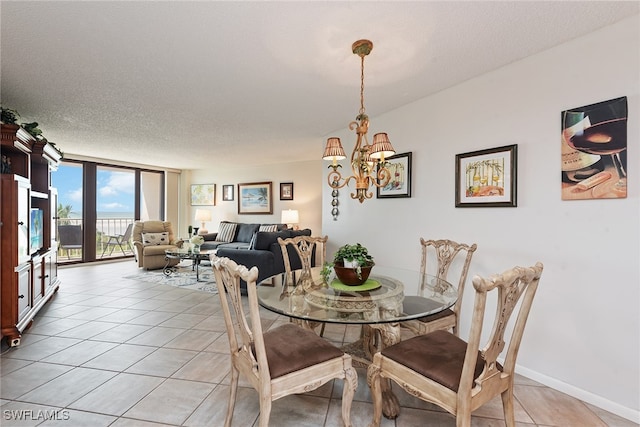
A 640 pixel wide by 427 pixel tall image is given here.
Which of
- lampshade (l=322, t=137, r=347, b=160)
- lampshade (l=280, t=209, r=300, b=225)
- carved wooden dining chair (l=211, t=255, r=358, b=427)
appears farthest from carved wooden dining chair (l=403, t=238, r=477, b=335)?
lampshade (l=280, t=209, r=300, b=225)

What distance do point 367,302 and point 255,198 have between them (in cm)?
611

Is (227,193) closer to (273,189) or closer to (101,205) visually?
(273,189)

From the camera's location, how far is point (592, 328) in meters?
1.84

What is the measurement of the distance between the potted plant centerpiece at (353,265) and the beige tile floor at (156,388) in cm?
74

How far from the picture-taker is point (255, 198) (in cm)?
744

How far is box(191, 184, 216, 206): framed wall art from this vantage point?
8000 millimetres

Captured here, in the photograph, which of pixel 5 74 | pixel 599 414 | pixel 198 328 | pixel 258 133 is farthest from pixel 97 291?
pixel 599 414

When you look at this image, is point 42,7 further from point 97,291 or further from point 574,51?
point 97,291

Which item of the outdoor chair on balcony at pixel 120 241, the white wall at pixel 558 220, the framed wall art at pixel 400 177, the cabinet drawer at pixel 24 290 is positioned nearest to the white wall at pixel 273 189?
the outdoor chair on balcony at pixel 120 241

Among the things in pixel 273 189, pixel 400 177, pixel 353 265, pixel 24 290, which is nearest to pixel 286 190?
pixel 273 189

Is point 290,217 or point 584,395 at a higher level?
point 290,217

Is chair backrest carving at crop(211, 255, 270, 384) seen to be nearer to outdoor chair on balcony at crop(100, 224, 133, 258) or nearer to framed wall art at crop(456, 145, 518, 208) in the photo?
framed wall art at crop(456, 145, 518, 208)

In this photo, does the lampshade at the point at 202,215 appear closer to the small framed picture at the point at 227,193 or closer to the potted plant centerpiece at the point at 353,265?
the small framed picture at the point at 227,193

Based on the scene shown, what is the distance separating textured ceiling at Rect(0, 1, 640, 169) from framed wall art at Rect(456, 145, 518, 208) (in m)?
0.69
